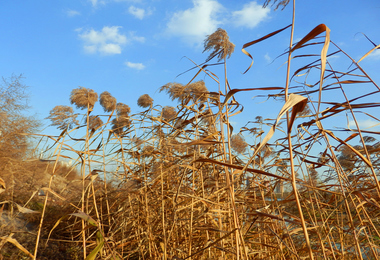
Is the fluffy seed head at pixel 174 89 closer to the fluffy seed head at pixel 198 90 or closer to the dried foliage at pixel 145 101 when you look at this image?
the fluffy seed head at pixel 198 90

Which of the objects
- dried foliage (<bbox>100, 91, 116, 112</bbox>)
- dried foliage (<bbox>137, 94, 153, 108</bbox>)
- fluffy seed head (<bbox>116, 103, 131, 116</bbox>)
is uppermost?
dried foliage (<bbox>137, 94, 153, 108</bbox>)

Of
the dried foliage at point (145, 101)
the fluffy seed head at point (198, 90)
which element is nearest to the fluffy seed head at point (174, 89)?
the fluffy seed head at point (198, 90)

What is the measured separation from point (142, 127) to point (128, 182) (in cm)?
52

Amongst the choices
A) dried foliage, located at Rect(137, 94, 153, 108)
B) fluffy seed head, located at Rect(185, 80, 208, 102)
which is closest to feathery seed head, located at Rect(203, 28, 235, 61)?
fluffy seed head, located at Rect(185, 80, 208, 102)

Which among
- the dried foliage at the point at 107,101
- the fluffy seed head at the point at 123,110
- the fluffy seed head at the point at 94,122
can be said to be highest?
the fluffy seed head at the point at 123,110

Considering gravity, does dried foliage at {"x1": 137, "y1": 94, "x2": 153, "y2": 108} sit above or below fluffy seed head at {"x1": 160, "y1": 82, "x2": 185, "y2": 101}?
above

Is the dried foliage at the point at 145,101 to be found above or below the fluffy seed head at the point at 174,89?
above

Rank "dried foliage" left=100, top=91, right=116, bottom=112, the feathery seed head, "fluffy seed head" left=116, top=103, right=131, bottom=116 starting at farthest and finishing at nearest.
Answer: "fluffy seed head" left=116, top=103, right=131, bottom=116
"dried foliage" left=100, top=91, right=116, bottom=112
the feathery seed head

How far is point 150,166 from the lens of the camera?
7.67ft

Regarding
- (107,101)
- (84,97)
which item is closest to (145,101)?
(107,101)

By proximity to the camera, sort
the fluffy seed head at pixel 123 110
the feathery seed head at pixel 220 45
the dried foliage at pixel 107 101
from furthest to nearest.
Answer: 1. the fluffy seed head at pixel 123 110
2. the dried foliage at pixel 107 101
3. the feathery seed head at pixel 220 45

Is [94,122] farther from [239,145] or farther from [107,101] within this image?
[239,145]

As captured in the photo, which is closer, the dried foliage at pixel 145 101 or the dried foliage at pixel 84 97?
the dried foliage at pixel 84 97

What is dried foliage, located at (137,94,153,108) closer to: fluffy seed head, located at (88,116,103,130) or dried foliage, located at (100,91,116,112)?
dried foliage, located at (100,91,116,112)
